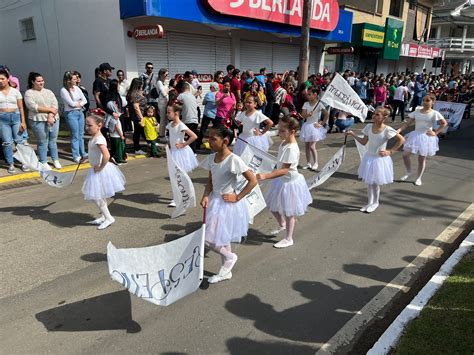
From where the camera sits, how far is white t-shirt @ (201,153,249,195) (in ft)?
13.1

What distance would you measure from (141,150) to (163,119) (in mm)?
1426

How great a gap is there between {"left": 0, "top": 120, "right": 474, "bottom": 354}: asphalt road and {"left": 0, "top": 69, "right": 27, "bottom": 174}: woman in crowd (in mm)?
1302

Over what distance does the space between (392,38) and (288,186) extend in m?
26.9

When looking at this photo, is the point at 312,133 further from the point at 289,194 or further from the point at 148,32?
the point at 148,32

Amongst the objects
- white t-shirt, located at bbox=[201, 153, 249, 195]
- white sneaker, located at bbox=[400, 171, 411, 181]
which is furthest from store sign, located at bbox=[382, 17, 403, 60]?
white t-shirt, located at bbox=[201, 153, 249, 195]

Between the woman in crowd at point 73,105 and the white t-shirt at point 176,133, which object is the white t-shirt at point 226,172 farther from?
the woman in crowd at point 73,105

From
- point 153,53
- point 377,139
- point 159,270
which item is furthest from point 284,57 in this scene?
point 159,270

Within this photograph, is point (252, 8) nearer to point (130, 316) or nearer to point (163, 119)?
point (163, 119)

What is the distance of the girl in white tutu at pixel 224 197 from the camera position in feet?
13.0

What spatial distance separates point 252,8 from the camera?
14555mm

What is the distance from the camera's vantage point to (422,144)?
8.09 metres

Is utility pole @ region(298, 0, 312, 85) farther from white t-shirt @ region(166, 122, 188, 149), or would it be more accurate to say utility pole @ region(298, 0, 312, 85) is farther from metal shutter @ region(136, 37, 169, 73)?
white t-shirt @ region(166, 122, 188, 149)

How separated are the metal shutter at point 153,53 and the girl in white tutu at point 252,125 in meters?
6.82

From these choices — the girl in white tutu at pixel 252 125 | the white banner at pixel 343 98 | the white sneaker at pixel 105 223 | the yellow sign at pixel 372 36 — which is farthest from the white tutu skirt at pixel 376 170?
the yellow sign at pixel 372 36
